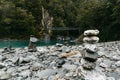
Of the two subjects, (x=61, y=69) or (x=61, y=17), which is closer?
(x=61, y=69)

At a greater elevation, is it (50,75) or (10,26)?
(50,75)

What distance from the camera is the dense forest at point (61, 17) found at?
4662 cm

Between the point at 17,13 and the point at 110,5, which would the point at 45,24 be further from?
the point at 110,5

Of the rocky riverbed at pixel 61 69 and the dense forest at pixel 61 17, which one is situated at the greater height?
the rocky riverbed at pixel 61 69

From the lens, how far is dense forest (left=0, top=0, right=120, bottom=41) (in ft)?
153

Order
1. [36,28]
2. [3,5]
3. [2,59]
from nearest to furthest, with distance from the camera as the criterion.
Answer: [2,59], [3,5], [36,28]

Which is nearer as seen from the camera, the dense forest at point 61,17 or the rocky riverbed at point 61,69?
the rocky riverbed at point 61,69

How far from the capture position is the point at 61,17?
3044 inches

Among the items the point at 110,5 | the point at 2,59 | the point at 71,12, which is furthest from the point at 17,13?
the point at 2,59

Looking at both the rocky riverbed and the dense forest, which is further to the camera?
the dense forest

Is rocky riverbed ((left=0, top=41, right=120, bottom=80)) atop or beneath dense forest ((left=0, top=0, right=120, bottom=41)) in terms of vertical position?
atop

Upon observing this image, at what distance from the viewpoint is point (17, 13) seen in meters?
65.5

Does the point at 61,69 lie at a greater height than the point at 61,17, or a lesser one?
greater

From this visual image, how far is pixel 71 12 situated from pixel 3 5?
21.1 m
